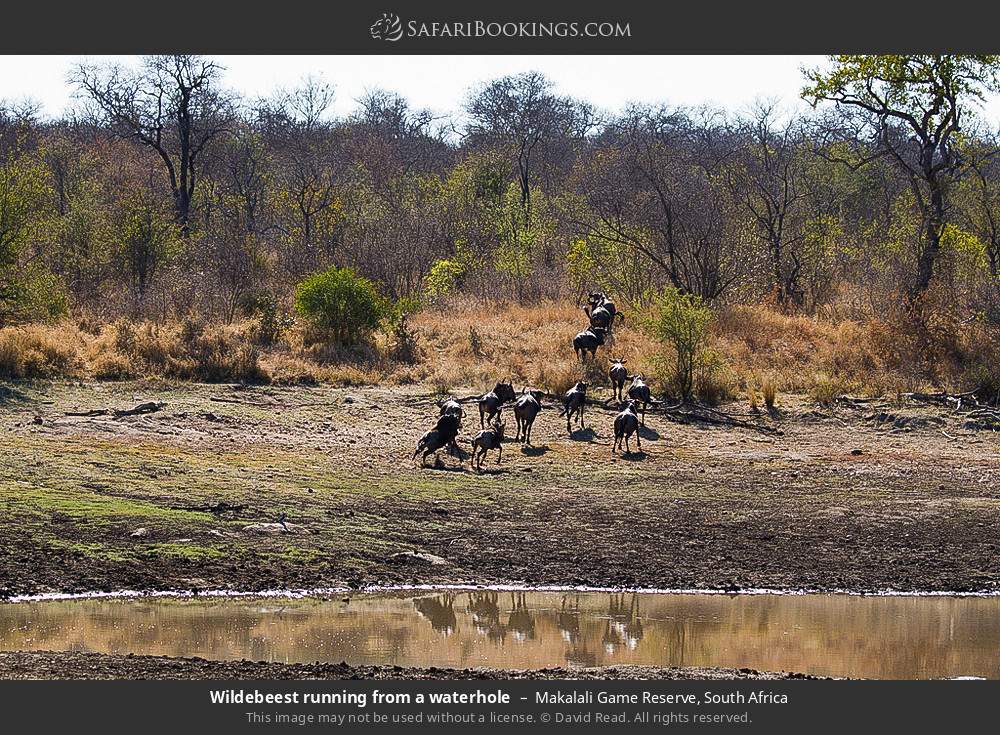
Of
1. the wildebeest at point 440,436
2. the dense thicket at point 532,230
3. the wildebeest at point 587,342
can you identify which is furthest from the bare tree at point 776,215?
the wildebeest at point 440,436

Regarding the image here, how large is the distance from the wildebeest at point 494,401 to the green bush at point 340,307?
16.7ft

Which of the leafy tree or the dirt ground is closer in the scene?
the dirt ground

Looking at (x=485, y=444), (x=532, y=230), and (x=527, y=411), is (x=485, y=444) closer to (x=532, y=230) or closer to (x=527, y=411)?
(x=527, y=411)

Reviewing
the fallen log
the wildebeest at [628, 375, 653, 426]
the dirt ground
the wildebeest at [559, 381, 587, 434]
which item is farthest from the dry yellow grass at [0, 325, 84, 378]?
the wildebeest at [628, 375, 653, 426]

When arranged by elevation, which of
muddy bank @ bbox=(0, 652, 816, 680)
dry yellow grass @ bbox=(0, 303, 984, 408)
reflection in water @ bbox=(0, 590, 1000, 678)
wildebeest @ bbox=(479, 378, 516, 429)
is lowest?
reflection in water @ bbox=(0, 590, 1000, 678)

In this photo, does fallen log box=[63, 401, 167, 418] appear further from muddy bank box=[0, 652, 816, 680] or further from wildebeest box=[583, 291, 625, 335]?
muddy bank box=[0, 652, 816, 680]

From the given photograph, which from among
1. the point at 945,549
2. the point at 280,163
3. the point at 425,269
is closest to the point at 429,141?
the point at 280,163

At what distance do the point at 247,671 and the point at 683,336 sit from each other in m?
14.8

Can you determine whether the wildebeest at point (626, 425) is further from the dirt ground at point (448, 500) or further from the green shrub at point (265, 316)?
the green shrub at point (265, 316)

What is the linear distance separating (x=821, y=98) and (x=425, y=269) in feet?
32.6

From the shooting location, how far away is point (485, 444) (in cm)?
1772

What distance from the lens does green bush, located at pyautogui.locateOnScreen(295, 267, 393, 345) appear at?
83.6 ft

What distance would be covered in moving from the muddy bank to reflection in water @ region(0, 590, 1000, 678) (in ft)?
2.27

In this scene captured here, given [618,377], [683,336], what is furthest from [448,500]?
[683,336]
